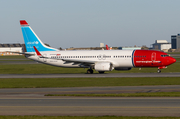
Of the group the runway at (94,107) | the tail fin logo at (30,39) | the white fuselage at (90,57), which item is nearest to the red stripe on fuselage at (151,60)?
the white fuselage at (90,57)

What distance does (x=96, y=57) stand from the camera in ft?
163

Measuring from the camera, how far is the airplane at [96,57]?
1869 inches

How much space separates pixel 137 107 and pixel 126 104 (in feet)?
4.30

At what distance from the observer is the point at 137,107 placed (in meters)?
17.9

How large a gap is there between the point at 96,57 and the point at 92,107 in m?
31.8

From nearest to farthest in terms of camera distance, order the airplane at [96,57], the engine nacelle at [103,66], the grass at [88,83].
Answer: the grass at [88,83], the engine nacelle at [103,66], the airplane at [96,57]

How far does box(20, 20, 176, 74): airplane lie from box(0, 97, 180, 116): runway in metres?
26.8

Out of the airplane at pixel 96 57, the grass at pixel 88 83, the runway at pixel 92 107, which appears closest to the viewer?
the runway at pixel 92 107

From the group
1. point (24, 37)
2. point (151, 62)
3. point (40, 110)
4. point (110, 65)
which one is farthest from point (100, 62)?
point (40, 110)

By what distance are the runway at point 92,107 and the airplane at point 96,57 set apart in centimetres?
2678

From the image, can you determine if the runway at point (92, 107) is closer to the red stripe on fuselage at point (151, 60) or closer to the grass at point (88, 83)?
the grass at point (88, 83)

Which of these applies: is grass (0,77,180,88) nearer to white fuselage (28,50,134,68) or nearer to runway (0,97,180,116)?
runway (0,97,180,116)

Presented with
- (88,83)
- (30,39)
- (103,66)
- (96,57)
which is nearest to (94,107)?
(88,83)

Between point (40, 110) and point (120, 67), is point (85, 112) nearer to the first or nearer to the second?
point (40, 110)
